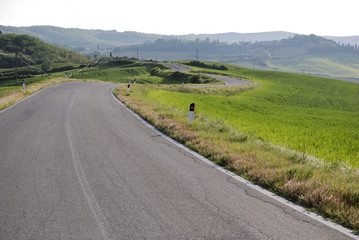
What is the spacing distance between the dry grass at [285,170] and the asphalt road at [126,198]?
487 millimetres

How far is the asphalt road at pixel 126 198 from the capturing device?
4.10m

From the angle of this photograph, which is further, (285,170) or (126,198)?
(285,170)

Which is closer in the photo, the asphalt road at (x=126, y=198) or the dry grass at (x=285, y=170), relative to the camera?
the asphalt road at (x=126, y=198)

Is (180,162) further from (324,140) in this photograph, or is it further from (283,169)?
(324,140)

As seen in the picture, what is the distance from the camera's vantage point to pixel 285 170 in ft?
21.2

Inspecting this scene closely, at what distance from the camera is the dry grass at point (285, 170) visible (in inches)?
194

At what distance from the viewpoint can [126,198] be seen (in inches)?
203

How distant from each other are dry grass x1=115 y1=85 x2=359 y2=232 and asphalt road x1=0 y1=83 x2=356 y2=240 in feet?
1.60

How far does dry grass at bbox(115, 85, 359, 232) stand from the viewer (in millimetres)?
4930

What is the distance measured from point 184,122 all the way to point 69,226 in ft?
27.4

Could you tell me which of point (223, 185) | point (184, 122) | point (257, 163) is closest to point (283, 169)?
point (257, 163)

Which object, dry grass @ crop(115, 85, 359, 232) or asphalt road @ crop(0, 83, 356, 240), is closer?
asphalt road @ crop(0, 83, 356, 240)

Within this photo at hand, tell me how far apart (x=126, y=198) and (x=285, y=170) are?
3.47 m

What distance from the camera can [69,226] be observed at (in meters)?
4.19
